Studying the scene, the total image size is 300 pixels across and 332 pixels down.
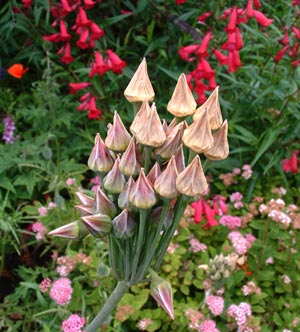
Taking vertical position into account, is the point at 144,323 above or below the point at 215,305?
below

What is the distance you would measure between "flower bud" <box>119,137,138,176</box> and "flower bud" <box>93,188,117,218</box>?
70 mm

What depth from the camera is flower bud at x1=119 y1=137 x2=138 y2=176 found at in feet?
2.98

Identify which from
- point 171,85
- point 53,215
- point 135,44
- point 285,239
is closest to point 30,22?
point 135,44

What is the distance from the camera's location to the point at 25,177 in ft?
7.27

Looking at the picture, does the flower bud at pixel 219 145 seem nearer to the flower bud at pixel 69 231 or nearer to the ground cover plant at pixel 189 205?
the flower bud at pixel 69 231

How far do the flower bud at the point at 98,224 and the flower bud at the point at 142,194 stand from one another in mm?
80

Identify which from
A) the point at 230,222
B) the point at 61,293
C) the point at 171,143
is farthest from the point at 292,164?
the point at 171,143

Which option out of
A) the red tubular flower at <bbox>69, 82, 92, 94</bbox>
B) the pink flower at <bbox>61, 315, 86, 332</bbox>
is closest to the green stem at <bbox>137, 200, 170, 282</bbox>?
the pink flower at <bbox>61, 315, 86, 332</bbox>

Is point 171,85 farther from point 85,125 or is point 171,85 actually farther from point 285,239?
point 285,239

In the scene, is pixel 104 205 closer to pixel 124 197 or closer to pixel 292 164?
pixel 124 197

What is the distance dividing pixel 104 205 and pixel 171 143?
0.58ft

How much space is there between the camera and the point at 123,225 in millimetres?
925

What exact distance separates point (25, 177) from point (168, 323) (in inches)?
34.7

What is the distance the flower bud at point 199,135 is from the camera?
86 cm
